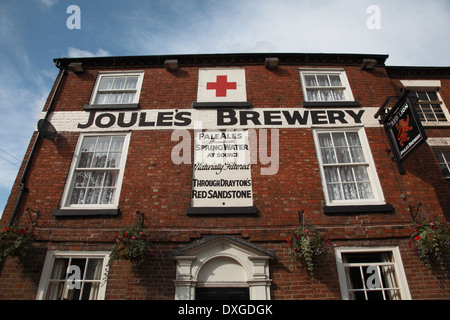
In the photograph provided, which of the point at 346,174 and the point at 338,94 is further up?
the point at 338,94

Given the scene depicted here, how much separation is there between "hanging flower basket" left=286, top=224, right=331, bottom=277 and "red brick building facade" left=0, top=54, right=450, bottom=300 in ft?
0.91

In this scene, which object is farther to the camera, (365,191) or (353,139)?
(353,139)

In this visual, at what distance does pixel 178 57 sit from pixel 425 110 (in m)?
8.99

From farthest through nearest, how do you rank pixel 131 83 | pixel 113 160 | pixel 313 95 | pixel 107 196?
pixel 131 83 < pixel 313 95 < pixel 113 160 < pixel 107 196

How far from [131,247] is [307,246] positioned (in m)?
3.62

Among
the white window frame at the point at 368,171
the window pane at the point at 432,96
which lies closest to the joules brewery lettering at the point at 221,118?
the white window frame at the point at 368,171

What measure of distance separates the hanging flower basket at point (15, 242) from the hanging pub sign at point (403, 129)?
891 centimetres

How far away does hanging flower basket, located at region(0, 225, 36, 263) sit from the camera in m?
5.22

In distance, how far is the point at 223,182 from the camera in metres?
6.50

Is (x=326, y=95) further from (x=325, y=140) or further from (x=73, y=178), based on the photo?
(x=73, y=178)

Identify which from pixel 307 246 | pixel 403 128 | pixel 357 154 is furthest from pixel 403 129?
pixel 307 246
